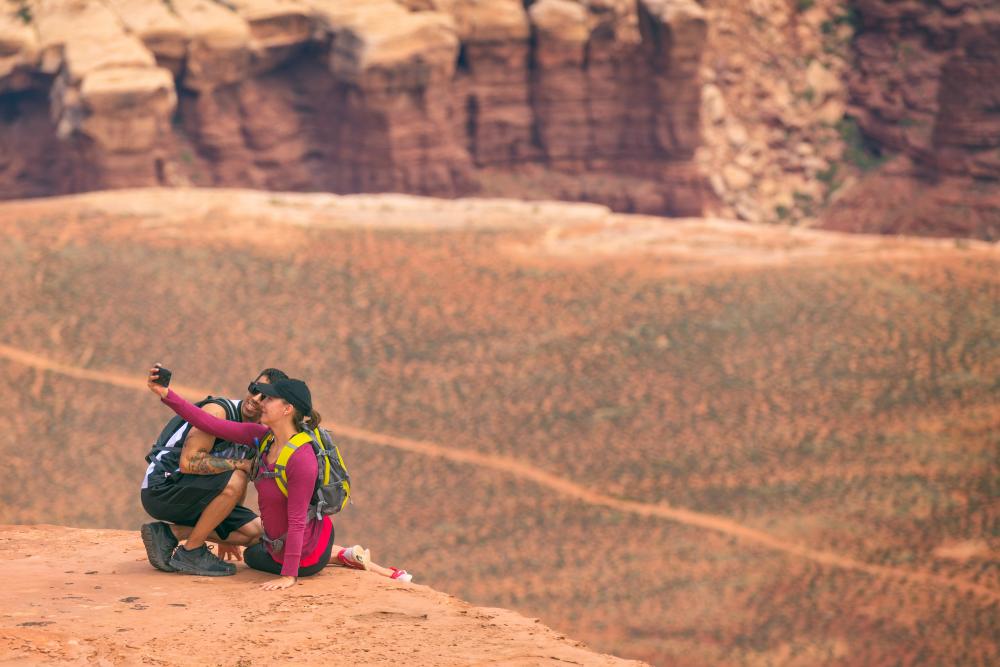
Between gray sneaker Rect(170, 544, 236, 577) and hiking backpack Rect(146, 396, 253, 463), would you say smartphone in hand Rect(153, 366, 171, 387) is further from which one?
gray sneaker Rect(170, 544, 236, 577)

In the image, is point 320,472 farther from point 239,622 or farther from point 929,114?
point 929,114

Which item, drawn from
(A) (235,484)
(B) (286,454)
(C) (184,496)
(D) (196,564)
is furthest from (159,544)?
(B) (286,454)

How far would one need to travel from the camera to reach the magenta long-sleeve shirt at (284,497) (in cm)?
1263

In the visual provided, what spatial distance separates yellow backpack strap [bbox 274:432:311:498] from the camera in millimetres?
12680

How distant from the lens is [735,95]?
63.4m

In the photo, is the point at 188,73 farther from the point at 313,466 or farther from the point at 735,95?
the point at 313,466

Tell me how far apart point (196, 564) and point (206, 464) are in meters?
1.04

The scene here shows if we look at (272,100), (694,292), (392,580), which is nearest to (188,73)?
(272,100)

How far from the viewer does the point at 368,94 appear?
2085 inches

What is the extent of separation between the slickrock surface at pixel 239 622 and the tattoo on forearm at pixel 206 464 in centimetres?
103

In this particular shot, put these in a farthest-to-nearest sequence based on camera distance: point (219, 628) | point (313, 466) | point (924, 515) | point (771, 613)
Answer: point (924, 515) < point (771, 613) < point (313, 466) < point (219, 628)

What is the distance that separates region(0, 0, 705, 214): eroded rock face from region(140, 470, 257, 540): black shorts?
120 feet

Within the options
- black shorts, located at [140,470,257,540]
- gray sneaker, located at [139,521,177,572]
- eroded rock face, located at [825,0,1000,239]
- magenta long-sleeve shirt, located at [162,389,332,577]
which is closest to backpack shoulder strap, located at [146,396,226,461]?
magenta long-sleeve shirt, located at [162,389,332,577]

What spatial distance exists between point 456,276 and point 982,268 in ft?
43.3
